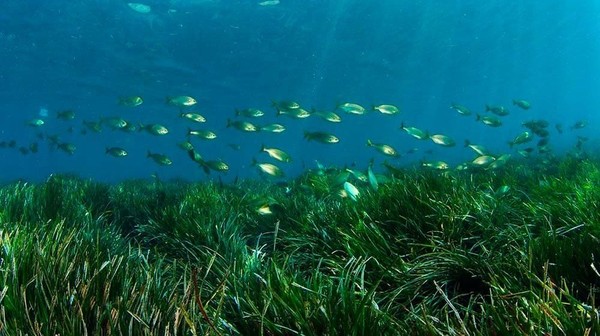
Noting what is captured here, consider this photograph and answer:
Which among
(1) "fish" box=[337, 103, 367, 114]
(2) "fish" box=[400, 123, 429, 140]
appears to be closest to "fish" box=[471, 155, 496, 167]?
(2) "fish" box=[400, 123, 429, 140]

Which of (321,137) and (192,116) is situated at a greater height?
(321,137)

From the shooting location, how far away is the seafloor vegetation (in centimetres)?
196

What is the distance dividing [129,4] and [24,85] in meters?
22.0

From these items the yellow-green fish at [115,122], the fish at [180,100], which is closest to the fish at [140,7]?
the yellow-green fish at [115,122]

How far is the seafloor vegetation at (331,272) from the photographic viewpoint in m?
1.96

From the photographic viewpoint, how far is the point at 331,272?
372 cm

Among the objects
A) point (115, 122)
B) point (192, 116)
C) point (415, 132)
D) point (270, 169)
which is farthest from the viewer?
point (115, 122)

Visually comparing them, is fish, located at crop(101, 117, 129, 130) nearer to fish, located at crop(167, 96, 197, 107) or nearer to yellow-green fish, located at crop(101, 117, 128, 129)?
yellow-green fish, located at crop(101, 117, 128, 129)

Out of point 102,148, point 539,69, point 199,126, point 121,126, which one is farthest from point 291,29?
point 102,148

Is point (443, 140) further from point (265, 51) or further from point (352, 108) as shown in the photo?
point (265, 51)

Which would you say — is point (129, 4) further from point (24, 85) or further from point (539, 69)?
point (539, 69)

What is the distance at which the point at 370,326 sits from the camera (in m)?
2.01

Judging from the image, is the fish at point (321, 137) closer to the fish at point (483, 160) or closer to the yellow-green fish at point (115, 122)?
the fish at point (483, 160)

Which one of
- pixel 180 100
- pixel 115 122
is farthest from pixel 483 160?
pixel 115 122
